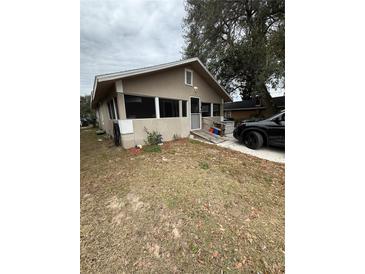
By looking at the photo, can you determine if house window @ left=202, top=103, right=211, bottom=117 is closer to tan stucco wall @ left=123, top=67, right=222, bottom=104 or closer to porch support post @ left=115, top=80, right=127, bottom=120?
tan stucco wall @ left=123, top=67, right=222, bottom=104

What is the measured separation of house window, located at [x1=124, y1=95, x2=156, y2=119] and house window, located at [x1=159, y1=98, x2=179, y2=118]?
472 millimetres

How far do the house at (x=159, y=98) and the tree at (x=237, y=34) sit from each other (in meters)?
3.64

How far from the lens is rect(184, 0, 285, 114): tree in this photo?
386 inches

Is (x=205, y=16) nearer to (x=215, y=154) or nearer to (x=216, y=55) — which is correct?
(x=216, y=55)

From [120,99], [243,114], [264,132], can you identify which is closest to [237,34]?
[264,132]

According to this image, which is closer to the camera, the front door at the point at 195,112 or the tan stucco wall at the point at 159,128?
the tan stucco wall at the point at 159,128

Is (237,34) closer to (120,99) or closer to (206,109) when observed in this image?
(206,109)

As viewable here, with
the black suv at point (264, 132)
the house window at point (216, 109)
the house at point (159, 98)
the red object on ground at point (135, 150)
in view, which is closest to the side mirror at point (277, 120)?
the black suv at point (264, 132)

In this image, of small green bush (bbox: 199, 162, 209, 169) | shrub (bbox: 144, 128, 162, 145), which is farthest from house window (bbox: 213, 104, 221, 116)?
small green bush (bbox: 199, 162, 209, 169)

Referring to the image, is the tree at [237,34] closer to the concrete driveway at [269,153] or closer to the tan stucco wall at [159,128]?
the concrete driveway at [269,153]

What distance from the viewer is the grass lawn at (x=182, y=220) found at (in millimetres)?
1490

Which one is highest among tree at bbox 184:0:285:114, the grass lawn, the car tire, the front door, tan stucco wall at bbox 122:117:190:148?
tree at bbox 184:0:285:114
